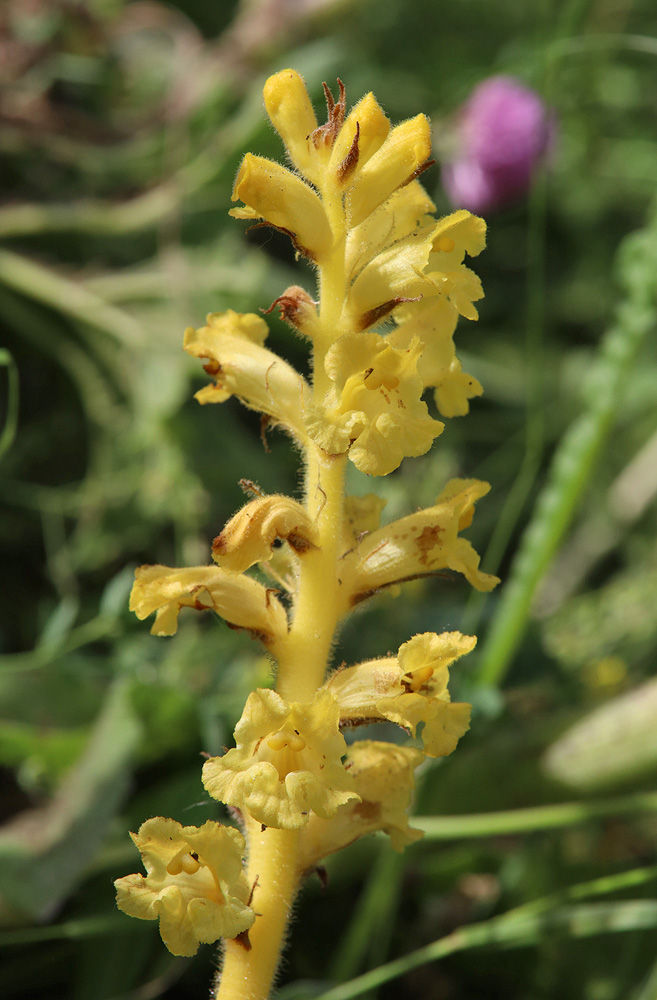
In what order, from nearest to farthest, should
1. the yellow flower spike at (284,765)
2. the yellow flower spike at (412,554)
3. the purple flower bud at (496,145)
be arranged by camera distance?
the yellow flower spike at (284,765)
the yellow flower spike at (412,554)
the purple flower bud at (496,145)

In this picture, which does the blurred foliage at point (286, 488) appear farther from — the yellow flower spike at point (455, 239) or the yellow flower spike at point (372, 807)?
the yellow flower spike at point (455, 239)

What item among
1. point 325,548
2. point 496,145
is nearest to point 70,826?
point 325,548

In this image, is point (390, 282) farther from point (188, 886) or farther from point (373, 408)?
point (188, 886)

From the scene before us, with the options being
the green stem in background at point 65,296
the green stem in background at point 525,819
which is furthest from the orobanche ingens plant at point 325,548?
the green stem in background at point 65,296

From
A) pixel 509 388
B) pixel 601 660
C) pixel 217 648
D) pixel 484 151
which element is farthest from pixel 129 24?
pixel 601 660

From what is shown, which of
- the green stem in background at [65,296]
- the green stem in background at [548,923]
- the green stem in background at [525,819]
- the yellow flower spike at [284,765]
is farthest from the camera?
the green stem in background at [65,296]

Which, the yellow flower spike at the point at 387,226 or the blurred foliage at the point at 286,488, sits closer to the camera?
the yellow flower spike at the point at 387,226

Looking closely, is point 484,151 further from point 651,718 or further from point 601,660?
point 651,718

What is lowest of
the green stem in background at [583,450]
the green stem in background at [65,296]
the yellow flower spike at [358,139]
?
the yellow flower spike at [358,139]
